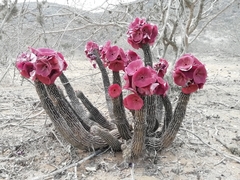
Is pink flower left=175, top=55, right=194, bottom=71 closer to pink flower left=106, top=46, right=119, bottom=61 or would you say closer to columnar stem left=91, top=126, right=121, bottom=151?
pink flower left=106, top=46, right=119, bottom=61

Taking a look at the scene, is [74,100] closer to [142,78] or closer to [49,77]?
[49,77]

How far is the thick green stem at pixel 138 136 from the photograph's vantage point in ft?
7.97

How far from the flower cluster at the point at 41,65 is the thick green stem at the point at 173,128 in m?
0.92

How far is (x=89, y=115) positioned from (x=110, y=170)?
0.80m

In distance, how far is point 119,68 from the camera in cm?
279

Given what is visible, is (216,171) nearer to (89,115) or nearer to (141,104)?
(141,104)

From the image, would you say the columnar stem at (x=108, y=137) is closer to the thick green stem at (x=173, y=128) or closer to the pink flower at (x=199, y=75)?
the thick green stem at (x=173, y=128)

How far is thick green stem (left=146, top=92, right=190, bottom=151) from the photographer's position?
8.61 ft

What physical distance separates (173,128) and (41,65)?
3.62 feet

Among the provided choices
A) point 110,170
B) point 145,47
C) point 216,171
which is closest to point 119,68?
point 145,47

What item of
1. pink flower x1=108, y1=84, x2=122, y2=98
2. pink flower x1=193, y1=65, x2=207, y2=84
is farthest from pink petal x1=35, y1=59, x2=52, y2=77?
pink flower x1=193, y1=65, x2=207, y2=84

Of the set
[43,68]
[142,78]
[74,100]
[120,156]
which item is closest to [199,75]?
[142,78]

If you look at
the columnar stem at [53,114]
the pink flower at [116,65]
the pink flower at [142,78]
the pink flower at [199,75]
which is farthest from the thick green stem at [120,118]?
the pink flower at [199,75]

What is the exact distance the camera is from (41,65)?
2367 millimetres
